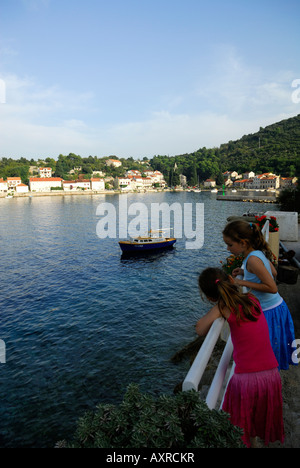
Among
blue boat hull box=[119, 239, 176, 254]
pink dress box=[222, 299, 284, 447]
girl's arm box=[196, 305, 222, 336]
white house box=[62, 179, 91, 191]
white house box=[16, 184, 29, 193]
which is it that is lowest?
blue boat hull box=[119, 239, 176, 254]

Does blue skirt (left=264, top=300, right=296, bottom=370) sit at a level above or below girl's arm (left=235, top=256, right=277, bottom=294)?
below

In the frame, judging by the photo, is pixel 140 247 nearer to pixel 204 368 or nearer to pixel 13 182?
pixel 204 368

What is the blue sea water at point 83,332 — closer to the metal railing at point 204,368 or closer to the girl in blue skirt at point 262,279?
the girl in blue skirt at point 262,279

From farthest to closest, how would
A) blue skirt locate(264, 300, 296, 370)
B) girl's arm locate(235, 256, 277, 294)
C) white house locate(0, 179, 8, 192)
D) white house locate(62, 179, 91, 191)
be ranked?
1. white house locate(62, 179, 91, 191)
2. white house locate(0, 179, 8, 192)
3. blue skirt locate(264, 300, 296, 370)
4. girl's arm locate(235, 256, 277, 294)

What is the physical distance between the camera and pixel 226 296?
2.87 metres

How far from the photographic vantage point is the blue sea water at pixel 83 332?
10.2 metres

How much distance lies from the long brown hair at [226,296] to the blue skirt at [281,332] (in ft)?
4.49

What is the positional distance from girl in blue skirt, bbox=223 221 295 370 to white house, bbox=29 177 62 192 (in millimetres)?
→ 181372

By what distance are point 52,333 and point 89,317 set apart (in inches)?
92.2

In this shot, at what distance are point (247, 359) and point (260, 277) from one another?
3.53 ft

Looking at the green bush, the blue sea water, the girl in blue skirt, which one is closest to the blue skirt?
the girl in blue skirt

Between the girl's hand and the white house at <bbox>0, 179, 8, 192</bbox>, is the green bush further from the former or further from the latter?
the white house at <bbox>0, 179, 8, 192</bbox>

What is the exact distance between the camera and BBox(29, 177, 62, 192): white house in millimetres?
171000

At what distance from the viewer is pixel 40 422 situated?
9.52 metres
